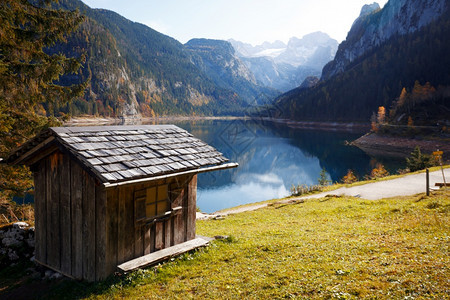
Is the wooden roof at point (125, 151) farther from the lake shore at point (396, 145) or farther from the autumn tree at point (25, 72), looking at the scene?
the lake shore at point (396, 145)

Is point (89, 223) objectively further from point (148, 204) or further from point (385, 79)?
point (385, 79)

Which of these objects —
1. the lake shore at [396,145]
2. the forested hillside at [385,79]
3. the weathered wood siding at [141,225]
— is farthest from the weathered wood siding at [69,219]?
the forested hillside at [385,79]

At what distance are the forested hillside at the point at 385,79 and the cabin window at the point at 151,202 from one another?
13063 cm

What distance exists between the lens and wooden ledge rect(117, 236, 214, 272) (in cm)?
819

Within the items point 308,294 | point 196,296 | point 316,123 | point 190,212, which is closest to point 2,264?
point 190,212

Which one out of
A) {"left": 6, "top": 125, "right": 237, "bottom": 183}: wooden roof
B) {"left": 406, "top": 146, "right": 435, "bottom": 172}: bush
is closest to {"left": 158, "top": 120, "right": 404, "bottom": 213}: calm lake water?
{"left": 406, "top": 146, "right": 435, "bottom": 172}: bush

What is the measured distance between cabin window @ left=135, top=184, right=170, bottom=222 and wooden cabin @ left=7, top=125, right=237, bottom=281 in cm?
3

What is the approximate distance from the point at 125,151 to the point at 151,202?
1.70 m

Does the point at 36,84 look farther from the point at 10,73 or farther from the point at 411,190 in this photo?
the point at 411,190

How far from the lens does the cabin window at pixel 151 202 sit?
A: 28.8ft

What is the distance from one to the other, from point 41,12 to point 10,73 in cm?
353

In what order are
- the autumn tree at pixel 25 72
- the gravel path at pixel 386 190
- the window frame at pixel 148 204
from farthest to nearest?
the gravel path at pixel 386 190 < the autumn tree at pixel 25 72 < the window frame at pixel 148 204

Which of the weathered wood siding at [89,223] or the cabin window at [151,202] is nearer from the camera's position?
the weathered wood siding at [89,223]

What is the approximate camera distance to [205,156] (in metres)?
10.8
